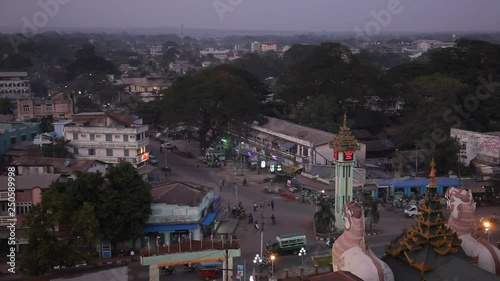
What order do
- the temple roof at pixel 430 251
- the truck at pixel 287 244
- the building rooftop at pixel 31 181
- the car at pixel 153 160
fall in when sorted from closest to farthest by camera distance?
the temple roof at pixel 430 251 → the truck at pixel 287 244 → the building rooftop at pixel 31 181 → the car at pixel 153 160

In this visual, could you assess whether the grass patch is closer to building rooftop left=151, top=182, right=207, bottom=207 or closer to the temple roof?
building rooftop left=151, top=182, right=207, bottom=207

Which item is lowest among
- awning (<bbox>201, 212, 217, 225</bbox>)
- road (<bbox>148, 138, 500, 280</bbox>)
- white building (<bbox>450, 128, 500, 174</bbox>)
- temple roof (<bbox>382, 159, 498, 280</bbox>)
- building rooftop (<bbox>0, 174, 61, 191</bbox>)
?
road (<bbox>148, 138, 500, 280</bbox>)

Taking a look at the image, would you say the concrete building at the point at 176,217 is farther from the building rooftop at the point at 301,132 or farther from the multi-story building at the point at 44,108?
the multi-story building at the point at 44,108

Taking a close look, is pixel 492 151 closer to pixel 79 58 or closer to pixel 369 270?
pixel 369 270

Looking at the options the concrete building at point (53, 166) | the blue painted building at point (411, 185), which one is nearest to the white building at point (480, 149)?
the blue painted building at point (411, 185)

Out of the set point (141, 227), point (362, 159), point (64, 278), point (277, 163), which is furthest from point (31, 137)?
point (64, 278)

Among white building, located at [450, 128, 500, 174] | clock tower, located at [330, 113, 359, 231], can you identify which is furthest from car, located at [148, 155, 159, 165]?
white building, located at [450, 128, 500, 174]

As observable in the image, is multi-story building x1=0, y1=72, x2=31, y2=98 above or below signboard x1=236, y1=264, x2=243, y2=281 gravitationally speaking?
above
